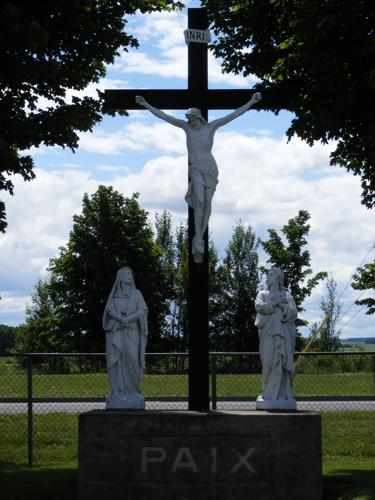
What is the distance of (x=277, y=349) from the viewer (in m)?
10.5

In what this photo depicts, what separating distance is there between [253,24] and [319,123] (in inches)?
110

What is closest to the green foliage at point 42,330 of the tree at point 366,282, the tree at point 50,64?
the tree at point 366,282

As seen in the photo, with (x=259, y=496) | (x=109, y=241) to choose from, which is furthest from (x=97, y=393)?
(x=109, y=241)

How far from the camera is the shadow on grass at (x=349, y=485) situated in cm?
1040

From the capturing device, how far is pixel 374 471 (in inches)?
480

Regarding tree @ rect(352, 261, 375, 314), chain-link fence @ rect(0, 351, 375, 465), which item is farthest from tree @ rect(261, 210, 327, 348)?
chain-link fence @ rect(0, 351, 375, 465)

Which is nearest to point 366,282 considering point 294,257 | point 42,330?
point 294,257

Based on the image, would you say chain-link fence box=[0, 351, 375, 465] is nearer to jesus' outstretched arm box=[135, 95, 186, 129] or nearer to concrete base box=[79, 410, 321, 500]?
concrete base box=[79, 410, 321, 500]

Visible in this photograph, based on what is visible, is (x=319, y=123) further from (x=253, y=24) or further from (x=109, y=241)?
(x=109, y=241)

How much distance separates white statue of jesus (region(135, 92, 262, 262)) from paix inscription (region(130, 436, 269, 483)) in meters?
2.06

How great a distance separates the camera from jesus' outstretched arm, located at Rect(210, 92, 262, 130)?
10.8m

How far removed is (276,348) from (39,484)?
3332 millimetres

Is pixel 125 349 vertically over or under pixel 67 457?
over

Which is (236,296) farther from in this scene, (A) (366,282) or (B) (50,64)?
(B) (50,64)
